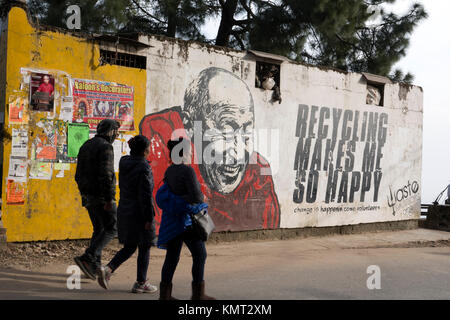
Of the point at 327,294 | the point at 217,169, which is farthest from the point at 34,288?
the point at 217,169

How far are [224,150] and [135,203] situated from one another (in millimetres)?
4011

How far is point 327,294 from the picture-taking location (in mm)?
5090

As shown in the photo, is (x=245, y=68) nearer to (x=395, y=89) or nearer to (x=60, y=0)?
(x=395, y=89)

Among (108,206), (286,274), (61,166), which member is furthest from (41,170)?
(286,274)

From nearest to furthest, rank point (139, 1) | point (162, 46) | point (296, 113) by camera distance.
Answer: point (162, 46)
point (296, 113)
point (139, 1)

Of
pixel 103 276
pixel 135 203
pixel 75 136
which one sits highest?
pixel 75 136

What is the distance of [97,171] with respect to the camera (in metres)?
5.09

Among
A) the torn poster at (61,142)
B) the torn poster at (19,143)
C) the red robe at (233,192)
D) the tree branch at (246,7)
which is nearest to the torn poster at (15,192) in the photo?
the torn poster at (19,143)

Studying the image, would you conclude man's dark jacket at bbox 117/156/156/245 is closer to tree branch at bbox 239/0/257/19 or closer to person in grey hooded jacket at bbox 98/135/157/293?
person in grey hooded jacket at bbox 98/135/157/293

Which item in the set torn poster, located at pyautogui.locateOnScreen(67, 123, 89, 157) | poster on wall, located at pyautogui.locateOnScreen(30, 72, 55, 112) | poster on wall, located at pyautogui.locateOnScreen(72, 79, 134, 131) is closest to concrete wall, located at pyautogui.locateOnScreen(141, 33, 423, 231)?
poster on wall, located at pyautogui.locateOnScreen(72, 79, 134, 131)

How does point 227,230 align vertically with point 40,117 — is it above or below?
below

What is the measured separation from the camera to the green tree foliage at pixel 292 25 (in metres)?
13.1

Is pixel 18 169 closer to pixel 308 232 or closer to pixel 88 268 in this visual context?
pixel 88 268

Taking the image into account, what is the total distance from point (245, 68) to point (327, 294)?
5051 mm
